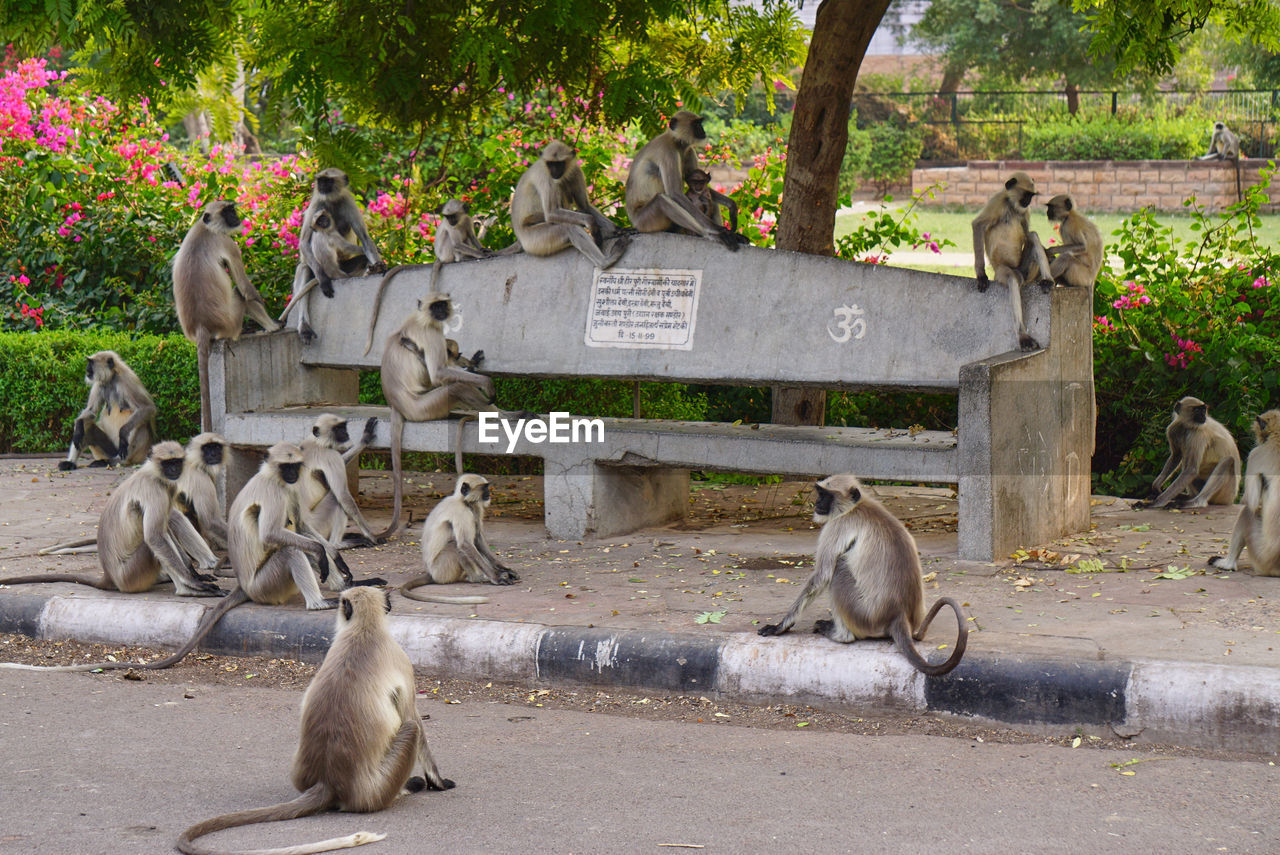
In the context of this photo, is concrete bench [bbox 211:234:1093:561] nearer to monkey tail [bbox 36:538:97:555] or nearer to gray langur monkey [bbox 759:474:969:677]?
monkey tail [bbox 36:538:97:555]

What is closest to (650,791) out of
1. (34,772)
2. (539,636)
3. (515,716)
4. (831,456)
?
(515,716)

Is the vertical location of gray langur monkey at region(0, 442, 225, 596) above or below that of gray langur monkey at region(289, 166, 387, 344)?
below

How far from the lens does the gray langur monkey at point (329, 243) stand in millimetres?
7891

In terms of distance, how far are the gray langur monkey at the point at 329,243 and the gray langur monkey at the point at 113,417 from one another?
1733 mm

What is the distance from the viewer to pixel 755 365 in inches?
257

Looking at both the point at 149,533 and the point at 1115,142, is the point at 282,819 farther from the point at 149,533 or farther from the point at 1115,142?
the point at 1115,142

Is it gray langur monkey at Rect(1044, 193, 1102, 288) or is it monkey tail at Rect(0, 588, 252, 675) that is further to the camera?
gray langur monkey at Rect(1044, 193, 1102, 288)

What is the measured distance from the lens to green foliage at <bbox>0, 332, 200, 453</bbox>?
9508mm

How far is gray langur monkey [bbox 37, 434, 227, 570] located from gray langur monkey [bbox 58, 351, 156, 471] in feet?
9.46

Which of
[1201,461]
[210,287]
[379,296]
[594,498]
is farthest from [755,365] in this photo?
[210,287]

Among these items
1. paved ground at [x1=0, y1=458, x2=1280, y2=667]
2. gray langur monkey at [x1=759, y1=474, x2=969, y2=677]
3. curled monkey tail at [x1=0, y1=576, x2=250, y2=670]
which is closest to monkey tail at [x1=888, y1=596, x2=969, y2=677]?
gray langur monkey at [x1=759, y1=474, x2=969, y2=677]

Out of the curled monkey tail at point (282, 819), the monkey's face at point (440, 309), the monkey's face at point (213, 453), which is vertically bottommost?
the curled monkey tail at point (282, 819)

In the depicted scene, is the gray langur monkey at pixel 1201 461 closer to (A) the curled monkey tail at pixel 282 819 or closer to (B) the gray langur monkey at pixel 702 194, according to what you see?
(B) the gray langur monkey at pixel 702 194

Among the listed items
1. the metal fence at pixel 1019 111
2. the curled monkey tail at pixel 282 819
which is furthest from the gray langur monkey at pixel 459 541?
the metal fence at pixel 1019 111
